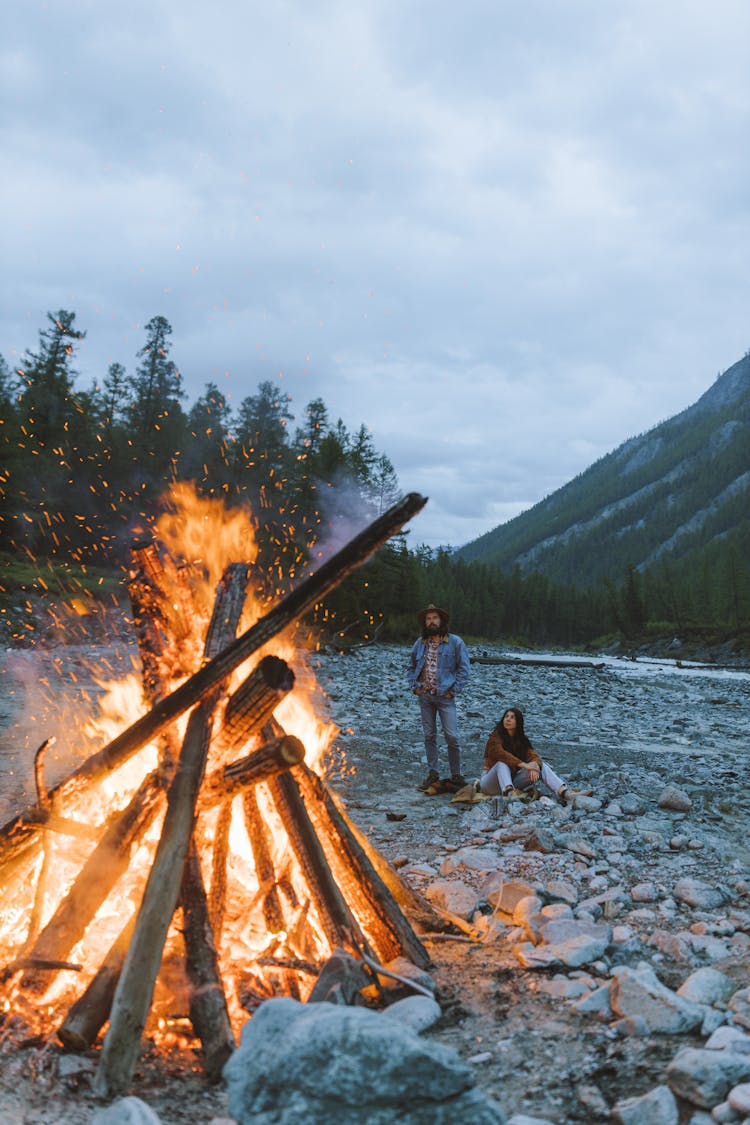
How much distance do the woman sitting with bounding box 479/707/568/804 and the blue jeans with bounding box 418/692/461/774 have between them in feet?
1.58

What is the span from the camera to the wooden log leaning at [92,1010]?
316 centimetres

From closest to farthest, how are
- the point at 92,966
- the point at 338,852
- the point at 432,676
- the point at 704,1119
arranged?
the point at 704,1119, the point at 92,966, the point at 338,852, the point at 432,676

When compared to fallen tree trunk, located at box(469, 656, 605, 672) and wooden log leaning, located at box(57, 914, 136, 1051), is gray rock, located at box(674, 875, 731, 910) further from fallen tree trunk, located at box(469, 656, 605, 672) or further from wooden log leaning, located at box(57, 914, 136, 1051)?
fallen tree trunk, located at box(469, 656, 605, 672)

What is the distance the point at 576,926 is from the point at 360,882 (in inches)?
61.0

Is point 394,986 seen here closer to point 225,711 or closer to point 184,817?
point 184,817

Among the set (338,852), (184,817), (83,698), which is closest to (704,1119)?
(338,852)

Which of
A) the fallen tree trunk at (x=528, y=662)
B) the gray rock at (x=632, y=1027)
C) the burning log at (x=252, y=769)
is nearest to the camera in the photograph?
the gray rock at (x=632, y=1027)

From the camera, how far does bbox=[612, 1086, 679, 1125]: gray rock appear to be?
2617 mm

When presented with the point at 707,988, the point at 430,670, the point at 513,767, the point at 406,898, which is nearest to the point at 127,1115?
the point at 406,898

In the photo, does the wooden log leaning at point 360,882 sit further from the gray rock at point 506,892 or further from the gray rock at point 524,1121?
the gray rock at point 524,1121

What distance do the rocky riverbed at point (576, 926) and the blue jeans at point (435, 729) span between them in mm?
533

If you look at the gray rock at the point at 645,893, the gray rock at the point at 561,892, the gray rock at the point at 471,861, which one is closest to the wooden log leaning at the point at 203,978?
the gray rock at the point at 561,892

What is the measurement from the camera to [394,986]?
377cm

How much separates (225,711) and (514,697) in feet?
59.7
